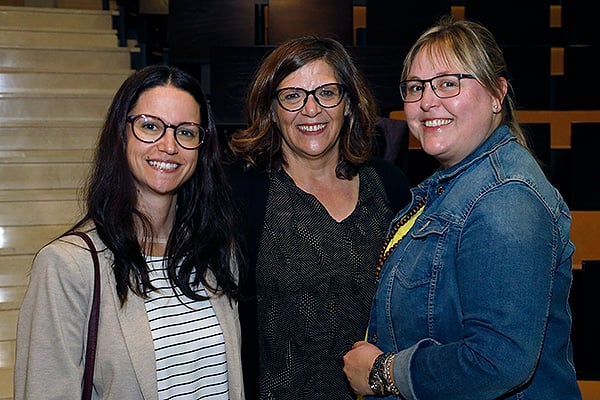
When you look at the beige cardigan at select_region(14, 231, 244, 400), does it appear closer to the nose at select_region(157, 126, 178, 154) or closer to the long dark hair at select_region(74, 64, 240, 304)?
the long dark hair at select_region(74, 64, 240, 304)

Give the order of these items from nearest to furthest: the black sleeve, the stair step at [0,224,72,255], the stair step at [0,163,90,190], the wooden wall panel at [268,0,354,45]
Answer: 1. the black sleeve
2. the wooden wall panel at [268,0,354,45]
3. the stair step at [0,224,72,255]
4. the stair step at [0,163,90,190]

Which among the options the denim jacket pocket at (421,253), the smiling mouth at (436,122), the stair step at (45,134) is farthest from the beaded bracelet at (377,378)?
the stair step at (45,134)

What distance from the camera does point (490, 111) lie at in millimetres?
1506

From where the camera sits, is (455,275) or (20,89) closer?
(455,275)

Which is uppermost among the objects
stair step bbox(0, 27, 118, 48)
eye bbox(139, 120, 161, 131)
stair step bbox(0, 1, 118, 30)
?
stair step bbox(0, 1, 118, 30)

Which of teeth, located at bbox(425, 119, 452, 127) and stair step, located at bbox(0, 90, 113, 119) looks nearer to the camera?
teeth, located at bbox(425, 119, 452, 127)

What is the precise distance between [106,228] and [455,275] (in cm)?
74

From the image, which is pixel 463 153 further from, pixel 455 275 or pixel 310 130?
pixel 310 130

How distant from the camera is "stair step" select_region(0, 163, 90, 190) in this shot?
5.00 m

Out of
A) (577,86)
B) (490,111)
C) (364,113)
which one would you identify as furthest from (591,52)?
(490,111)

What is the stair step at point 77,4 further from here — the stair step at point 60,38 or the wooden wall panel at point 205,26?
the wooden wall panel at point 205,26

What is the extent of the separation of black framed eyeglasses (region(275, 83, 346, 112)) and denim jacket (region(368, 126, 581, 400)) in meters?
0.61

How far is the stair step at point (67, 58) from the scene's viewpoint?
589 cm

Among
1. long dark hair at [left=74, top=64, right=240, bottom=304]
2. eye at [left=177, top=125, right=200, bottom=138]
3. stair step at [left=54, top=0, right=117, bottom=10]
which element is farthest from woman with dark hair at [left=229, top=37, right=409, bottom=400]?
stair step at [left=54, top=0, right=117, bottom=10]
